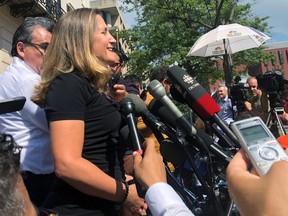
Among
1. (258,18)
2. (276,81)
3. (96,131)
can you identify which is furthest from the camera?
(258,18)

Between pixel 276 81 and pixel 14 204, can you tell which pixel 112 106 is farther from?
pixel 276 81

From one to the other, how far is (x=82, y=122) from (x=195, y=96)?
49cm

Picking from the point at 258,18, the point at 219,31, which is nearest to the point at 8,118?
the point at 219,31

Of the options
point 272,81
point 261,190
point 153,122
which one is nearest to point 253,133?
point 261,190

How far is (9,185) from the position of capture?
40.1 inches

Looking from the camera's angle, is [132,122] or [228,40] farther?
[228,40]

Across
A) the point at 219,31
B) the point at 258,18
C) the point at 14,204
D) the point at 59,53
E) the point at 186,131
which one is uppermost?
the point at 59,53

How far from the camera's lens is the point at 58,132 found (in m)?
1.67

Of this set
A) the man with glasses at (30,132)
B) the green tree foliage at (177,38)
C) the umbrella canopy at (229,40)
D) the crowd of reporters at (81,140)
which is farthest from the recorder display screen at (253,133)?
the green tree foliage at (177,38)

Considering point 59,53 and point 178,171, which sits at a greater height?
point 59,53

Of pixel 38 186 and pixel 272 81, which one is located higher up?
pixel 38 186

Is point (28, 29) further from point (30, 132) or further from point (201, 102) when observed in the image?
point (201, 102)

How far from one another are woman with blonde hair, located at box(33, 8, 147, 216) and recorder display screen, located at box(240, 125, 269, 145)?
801 mm

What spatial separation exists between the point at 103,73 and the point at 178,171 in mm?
692
